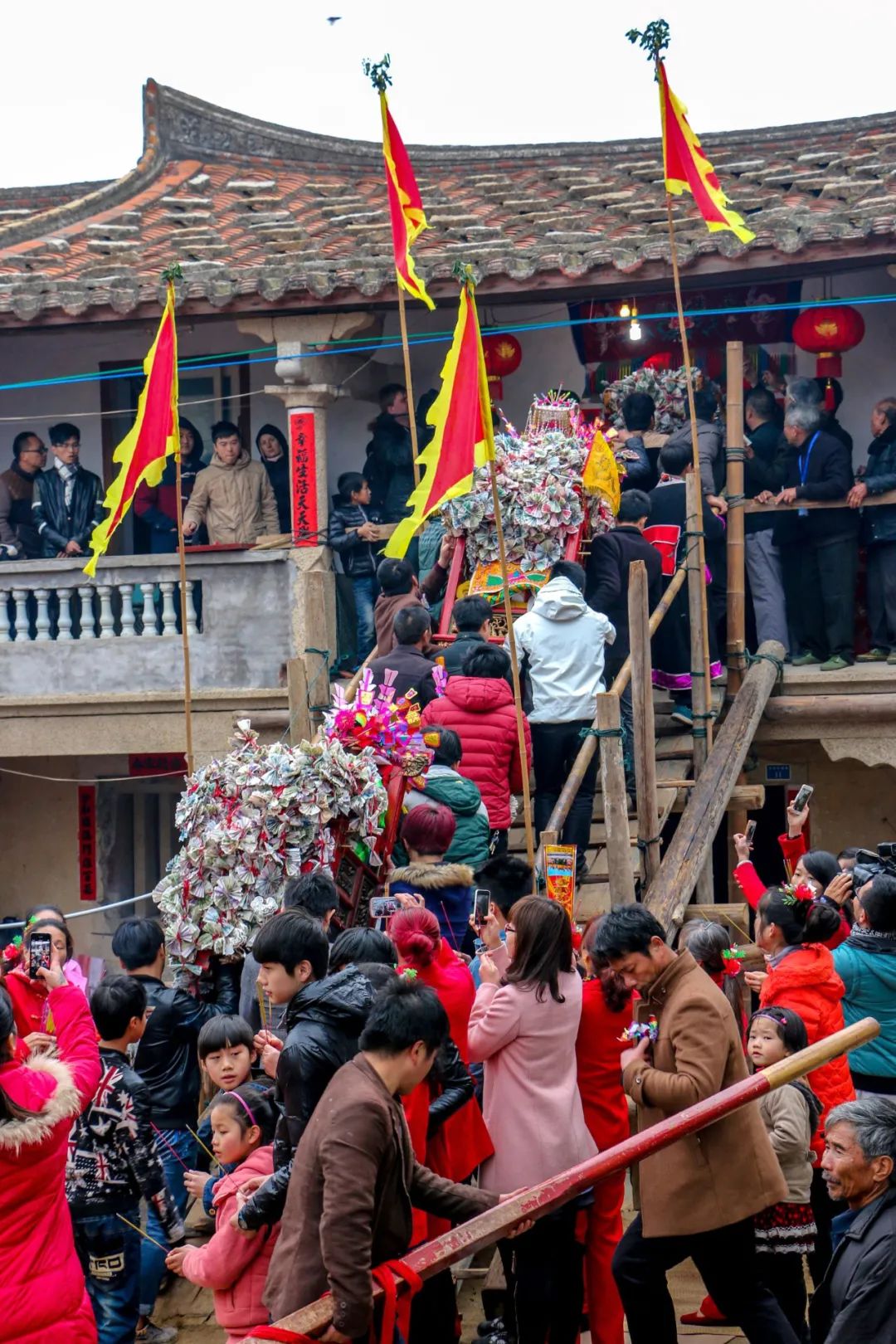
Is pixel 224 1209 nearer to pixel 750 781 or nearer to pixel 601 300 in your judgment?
pixel 750 781

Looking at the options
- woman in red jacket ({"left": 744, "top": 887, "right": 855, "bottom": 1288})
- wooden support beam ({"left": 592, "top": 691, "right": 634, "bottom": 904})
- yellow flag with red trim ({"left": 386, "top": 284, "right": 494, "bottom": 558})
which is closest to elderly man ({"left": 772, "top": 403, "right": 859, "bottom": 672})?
yellow flag with red trim ({"left": 386, "top": 284, "right": 494, "bottom": 558})

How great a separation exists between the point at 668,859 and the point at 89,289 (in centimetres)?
543

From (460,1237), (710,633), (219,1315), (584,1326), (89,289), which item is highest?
(89,289)

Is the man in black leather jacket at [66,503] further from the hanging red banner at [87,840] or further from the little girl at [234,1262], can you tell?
the little girl at [234,1262]

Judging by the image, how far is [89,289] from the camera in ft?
36.0

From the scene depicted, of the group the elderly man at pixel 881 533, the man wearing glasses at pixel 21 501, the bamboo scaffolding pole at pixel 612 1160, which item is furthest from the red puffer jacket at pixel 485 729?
the man wearing glasses at pixel 21 501

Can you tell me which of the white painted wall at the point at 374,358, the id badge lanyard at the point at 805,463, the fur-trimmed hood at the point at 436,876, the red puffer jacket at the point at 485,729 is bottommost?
the fur-trimmed hood at the point at 436,876

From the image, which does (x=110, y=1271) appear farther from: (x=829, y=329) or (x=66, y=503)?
(x=829, y=329)

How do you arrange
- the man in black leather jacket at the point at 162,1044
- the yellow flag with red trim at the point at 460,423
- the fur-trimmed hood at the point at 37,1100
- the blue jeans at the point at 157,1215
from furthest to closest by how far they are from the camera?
1. the yellow flag with red trim at the point at 460,423
2. the man in black leather jacket at the point at 162,1044
3. the blue jeans at the point at 157,1215
4. the fur-trimmed hood at the point at 37,1100

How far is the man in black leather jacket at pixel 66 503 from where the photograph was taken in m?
12.1

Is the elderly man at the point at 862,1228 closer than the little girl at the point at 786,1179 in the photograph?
Yes

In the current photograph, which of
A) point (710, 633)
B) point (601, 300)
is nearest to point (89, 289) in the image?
point (601, 300)

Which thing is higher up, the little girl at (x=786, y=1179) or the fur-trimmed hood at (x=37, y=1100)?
the fur-trimmed hood at (x=37, y=1100)

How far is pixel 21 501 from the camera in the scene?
12.5m
